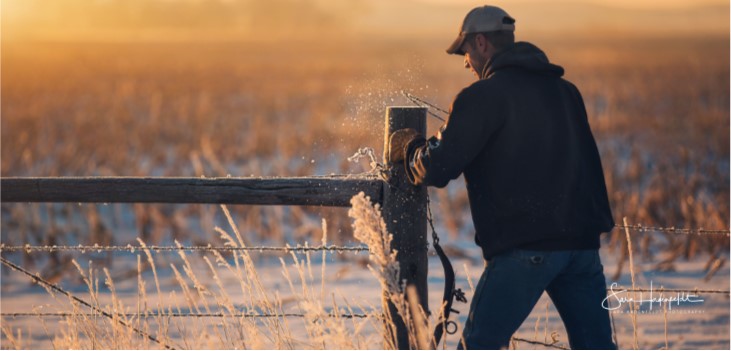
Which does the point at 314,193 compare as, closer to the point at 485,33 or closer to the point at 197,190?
the point at 197,190

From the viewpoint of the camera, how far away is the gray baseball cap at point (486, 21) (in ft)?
12.4

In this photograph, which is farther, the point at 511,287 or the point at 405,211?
the point at 405,211

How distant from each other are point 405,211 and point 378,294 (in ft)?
11.7

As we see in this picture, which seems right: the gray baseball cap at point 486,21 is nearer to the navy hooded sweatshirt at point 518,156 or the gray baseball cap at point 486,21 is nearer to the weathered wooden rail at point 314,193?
the navy hooded sweatshirt at point 518,156

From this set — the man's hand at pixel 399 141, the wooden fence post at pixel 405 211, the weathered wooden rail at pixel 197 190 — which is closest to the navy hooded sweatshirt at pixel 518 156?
the man's hand at pixel 399 141

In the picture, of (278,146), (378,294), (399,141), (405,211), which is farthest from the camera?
(278,146)

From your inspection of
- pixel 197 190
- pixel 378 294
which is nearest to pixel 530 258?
pixel 197 190

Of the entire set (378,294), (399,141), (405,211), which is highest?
(399,141)

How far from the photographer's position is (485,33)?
12.4ft

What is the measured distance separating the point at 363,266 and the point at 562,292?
5.24 meters

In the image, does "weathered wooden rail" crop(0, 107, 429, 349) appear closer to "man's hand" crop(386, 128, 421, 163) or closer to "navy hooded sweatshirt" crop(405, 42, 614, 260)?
"man's hand" crop(386, 128, 421, 163)

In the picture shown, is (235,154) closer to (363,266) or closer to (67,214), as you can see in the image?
(67,214)

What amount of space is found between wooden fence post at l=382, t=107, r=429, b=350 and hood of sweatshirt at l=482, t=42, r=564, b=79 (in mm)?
550

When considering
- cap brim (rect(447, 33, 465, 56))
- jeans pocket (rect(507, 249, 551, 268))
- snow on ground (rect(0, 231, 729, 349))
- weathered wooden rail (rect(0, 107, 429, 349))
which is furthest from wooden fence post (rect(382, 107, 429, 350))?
snow on ground (rect(0, 231, 729, 349))
